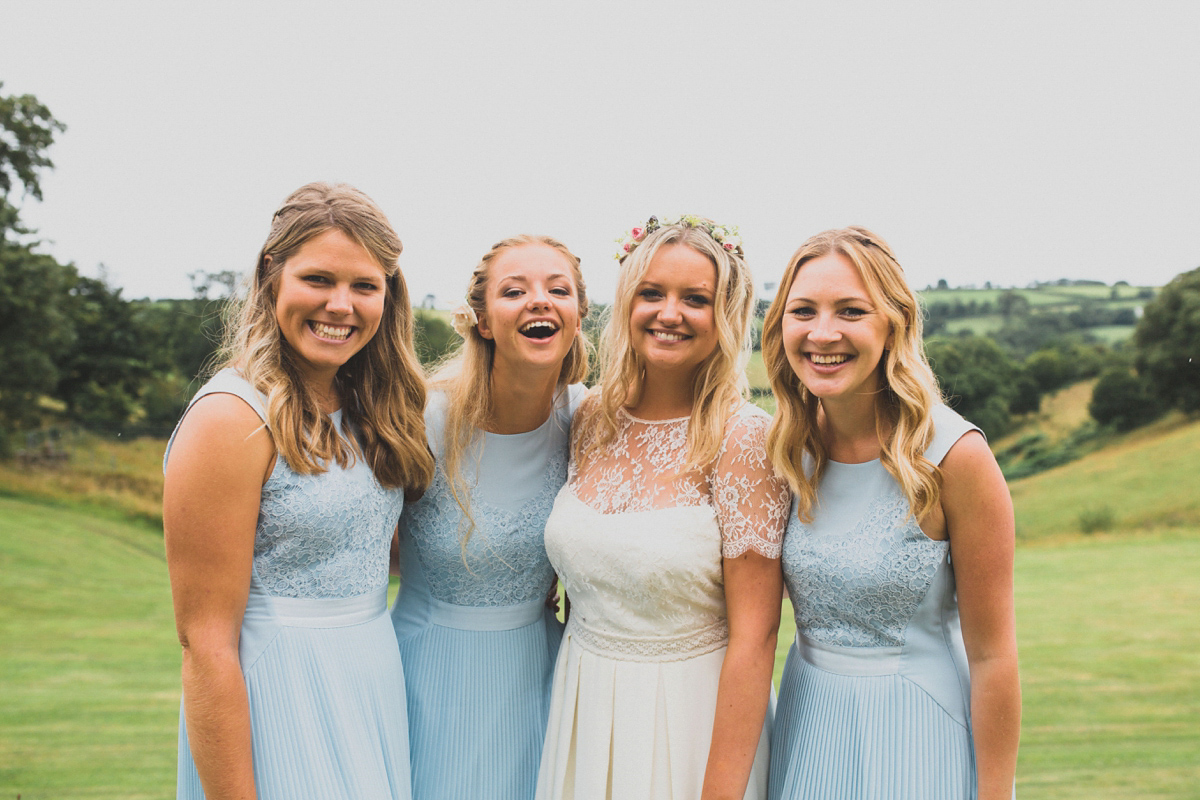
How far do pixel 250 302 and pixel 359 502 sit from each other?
2.68 feet

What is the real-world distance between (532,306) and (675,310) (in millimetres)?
573

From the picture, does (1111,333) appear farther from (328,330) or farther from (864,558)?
(328,330)

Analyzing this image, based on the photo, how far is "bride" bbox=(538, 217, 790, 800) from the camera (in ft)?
9.54

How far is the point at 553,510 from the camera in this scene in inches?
133

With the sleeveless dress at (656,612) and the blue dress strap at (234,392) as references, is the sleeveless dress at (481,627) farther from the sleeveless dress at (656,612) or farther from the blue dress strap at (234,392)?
the blue dress strap at (234,392)

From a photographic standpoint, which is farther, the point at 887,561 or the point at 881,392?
the point at 881,392

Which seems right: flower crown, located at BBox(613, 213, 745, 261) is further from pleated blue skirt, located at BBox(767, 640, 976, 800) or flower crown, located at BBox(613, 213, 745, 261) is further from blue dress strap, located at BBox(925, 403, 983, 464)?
pleated blue skirt, located at BBox(767, 640, 976, 800)

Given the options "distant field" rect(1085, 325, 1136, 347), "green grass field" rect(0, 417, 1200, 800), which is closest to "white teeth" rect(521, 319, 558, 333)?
"green grass field" rect(0, 417, 1200, 800)

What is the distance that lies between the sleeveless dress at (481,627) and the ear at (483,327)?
1.43 ft

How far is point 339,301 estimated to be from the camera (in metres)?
2.83

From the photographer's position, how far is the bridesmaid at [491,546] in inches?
130

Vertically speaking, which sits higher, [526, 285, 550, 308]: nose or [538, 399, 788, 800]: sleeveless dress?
[526, 285, 550, 308]: nose

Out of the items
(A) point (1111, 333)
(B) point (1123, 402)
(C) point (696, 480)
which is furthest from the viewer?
(A) point (1111, 333)

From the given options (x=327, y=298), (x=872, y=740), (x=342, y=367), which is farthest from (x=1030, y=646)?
(x=327, y=298)
